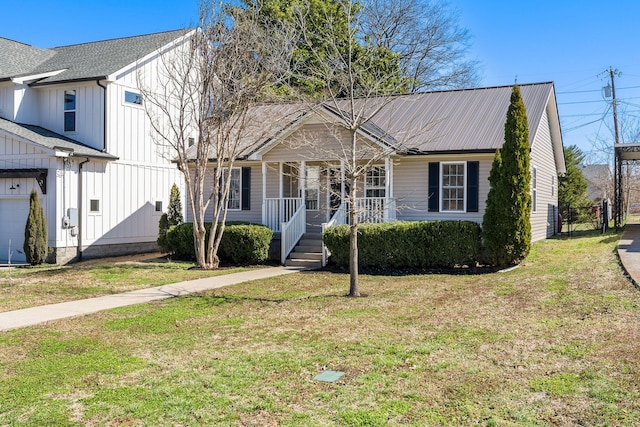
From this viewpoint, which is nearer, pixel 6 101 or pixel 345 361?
pixel 345 361

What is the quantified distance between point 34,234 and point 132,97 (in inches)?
239

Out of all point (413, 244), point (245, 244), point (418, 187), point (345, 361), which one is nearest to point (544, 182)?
point (418, 187)

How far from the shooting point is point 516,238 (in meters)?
12.9

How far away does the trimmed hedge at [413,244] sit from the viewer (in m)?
13.5

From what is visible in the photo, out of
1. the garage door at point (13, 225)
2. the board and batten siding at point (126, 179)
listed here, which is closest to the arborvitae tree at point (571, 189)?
the board and batten siding at point (126, 179)

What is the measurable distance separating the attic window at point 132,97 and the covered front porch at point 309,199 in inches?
223

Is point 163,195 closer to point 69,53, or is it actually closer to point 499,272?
point 69,53

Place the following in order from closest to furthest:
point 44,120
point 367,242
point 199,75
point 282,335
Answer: point 282,335 → point 367,242 → point 199,75 → point 44,120

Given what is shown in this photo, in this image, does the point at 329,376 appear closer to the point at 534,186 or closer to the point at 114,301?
the point at 114,301

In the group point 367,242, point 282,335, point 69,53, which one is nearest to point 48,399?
point 282,335

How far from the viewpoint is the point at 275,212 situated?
680 inches

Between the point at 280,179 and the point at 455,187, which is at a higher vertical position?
the point at 280,179

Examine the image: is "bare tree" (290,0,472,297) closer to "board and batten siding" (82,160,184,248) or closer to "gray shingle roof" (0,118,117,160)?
"board and batten siding" (82,160,184,248)

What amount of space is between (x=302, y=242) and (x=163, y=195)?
23.8 ft
